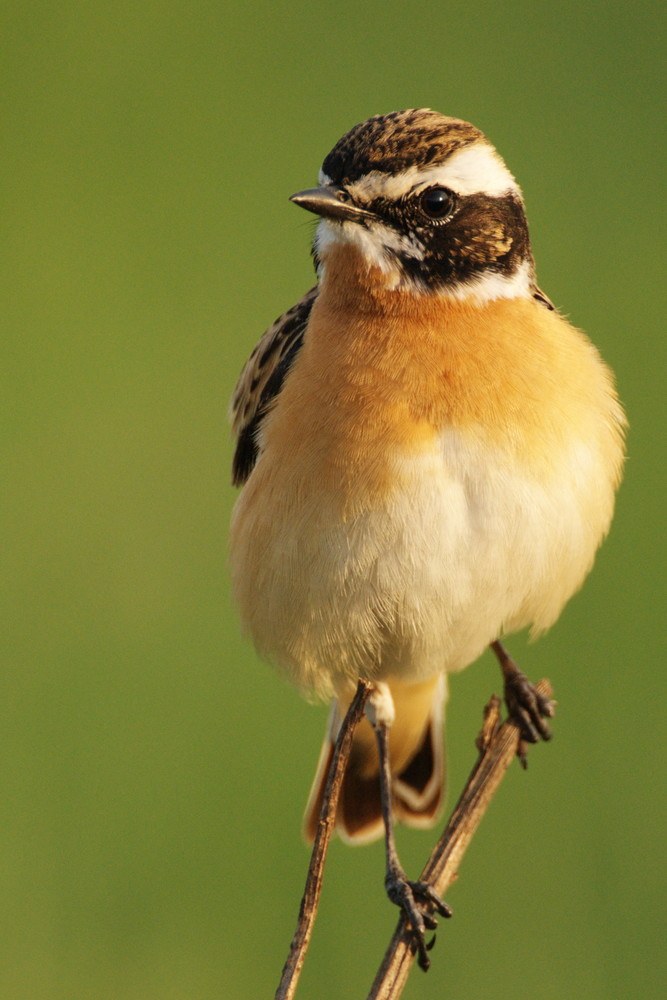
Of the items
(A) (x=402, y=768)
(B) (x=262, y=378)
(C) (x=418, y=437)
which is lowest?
(A) (x=402, y=768)

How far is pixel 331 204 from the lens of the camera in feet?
15.6

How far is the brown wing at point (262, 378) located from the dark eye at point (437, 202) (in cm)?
70

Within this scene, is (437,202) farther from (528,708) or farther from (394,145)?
(528,708)

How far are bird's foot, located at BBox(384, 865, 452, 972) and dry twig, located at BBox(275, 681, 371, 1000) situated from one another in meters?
0.72

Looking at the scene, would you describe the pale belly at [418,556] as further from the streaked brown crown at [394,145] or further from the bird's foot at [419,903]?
the streaked brown crown at [394,145]

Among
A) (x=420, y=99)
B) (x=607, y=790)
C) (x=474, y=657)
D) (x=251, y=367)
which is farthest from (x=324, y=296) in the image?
(x=420, y=99)

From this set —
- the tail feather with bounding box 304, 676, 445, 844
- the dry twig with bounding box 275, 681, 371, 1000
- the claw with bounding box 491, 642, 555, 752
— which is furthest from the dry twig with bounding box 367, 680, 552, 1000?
the tail feather with bounding box 304, 676, 445, 844

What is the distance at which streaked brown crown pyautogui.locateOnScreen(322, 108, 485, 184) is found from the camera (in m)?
4.79

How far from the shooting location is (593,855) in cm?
635

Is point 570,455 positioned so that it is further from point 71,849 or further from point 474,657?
point 71,849

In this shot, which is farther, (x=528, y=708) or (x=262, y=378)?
(x=528, y=708)

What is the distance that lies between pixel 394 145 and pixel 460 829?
2.19m

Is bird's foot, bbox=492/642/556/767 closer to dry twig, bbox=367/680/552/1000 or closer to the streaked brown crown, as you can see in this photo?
dry twig, bbox=367/680/552/1000

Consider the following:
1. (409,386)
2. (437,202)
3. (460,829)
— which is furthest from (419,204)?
(460,829)
